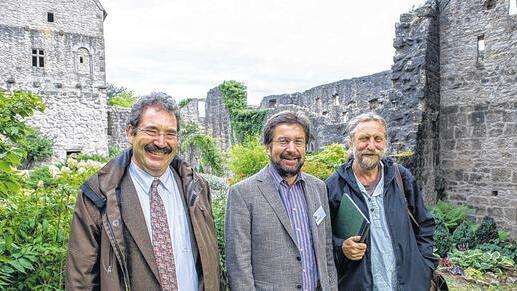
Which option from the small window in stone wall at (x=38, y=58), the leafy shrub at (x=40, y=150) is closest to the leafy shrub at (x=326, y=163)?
the leafy shrub at (x=40, y=150)

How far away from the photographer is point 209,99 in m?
24.0

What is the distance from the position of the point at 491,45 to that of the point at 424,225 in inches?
271

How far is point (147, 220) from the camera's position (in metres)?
2.42

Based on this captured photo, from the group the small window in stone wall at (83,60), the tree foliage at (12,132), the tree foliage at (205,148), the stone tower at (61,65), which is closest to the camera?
the tree foliage at (12,132)

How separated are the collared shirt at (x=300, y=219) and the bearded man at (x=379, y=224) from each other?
0.42 metres

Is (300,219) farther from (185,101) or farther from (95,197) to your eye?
(185,101)

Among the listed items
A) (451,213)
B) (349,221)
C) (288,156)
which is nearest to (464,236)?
(451,213)

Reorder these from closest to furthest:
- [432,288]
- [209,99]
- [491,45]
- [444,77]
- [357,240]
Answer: [357,240]
[432,288]
[491,45]
[444,77]
[209,99]

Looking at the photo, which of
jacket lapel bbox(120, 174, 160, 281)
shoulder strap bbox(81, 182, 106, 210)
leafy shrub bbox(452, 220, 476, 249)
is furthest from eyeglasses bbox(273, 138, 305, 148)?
leafy shrub bbox(452, 220, 476, 249)

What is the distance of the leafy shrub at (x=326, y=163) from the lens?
26.7 feet

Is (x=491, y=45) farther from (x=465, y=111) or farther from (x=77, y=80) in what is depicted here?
(x=77, y=80)

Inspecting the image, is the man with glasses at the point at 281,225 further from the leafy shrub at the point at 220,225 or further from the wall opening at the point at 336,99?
the wall opening at the point at 336,99

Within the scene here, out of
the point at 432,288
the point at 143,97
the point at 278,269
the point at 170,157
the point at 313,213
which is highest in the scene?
the point at 143,97

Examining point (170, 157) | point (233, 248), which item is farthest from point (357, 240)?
point (170, 157)
